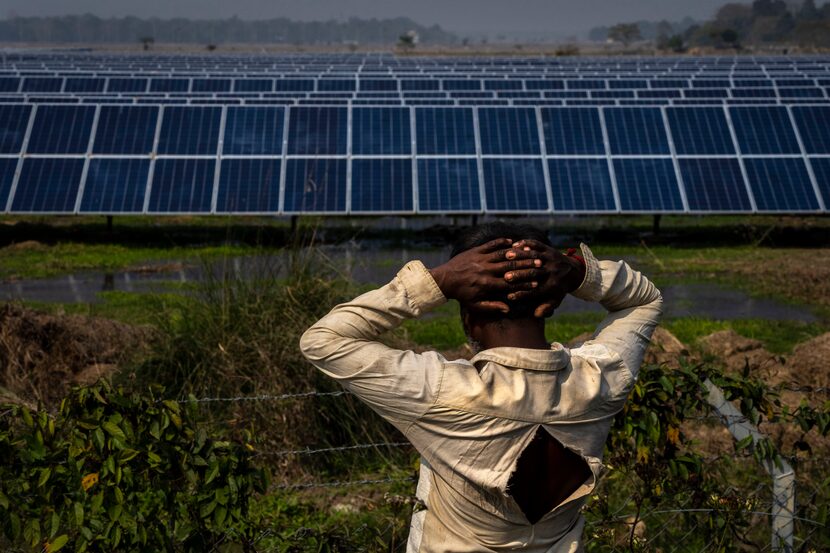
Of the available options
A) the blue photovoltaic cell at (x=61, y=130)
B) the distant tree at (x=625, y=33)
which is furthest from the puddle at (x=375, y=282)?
the distant tree at (x=625, y=33)

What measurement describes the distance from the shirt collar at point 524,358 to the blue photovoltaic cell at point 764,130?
52.1 feet

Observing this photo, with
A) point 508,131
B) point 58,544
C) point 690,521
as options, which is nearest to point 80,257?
point 508,131

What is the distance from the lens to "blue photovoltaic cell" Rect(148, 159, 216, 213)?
16.1 m

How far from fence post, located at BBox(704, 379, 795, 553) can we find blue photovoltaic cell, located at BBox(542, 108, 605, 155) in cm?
1332

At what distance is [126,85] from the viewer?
29375 millimetres

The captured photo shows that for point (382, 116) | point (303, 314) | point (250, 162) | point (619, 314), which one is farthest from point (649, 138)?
point (619, 314)

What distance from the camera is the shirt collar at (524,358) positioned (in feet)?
9.36

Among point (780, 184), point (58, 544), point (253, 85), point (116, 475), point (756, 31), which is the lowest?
point (780, 184)

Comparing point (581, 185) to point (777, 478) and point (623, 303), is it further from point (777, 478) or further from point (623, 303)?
point (623, 303)

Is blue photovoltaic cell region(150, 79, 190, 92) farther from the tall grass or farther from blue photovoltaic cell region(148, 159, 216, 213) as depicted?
the tall grass

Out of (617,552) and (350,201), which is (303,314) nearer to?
(617,552)

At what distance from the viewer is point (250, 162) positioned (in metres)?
17.2

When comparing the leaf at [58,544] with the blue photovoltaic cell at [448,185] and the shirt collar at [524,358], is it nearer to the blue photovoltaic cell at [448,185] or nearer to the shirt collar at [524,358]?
the shirt collar at [524,358]

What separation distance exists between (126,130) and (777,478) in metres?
15.3
